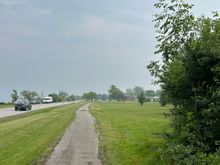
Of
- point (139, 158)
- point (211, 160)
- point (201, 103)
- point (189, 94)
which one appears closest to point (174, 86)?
point (189, 94)

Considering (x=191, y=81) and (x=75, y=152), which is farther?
(x=75, y=152)

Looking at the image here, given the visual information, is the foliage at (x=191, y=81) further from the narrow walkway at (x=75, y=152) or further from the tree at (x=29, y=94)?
the tree at (x=29, y=94)

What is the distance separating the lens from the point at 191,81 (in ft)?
36.7

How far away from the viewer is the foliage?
10055mm

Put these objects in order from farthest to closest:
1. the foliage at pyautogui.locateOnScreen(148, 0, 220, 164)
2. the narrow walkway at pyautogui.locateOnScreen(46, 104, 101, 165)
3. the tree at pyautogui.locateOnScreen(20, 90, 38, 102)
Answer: the tree at pyautogui.locateOnScreen(20, 90, 38, 102), the narrow walkway at pyautogui.locateOnScreen(46, 104, 101, 165), the foliage at pyautogui.locateOnScreen(148, 0, 220, 164)

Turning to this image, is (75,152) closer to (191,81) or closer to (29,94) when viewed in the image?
(191,81)

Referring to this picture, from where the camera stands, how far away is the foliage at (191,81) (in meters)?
10.1

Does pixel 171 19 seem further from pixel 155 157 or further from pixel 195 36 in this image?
pixel 155 157

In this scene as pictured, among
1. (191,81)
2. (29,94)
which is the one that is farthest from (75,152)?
(29,94)

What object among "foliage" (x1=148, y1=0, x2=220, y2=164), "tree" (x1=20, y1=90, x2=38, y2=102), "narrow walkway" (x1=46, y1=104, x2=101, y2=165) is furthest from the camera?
"tree" (x1=20, y1=90, x2=38, y2=102)

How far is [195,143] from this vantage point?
34.2 feet

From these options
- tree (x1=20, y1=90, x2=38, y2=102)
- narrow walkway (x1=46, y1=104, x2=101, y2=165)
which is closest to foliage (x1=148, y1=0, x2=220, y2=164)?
narrow walkway (x1=46, y1=104, x2=101, y2=165)

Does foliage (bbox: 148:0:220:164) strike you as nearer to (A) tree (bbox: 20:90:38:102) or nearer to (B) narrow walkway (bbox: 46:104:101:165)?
(B) narrow walkway (bbox: 46:104:101:165)

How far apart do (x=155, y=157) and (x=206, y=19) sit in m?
4.35
